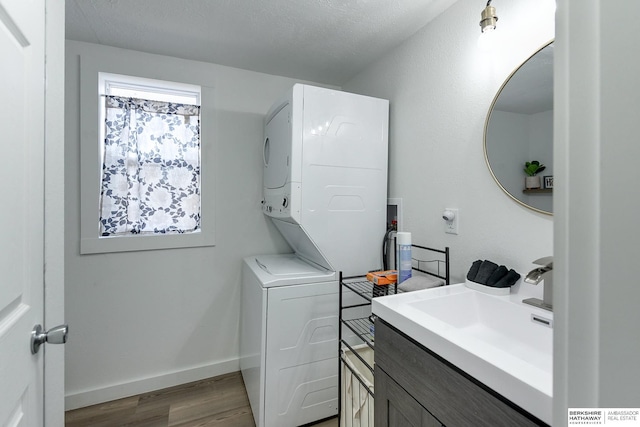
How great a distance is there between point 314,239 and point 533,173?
112 centimetres

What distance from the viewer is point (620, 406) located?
0.96ft

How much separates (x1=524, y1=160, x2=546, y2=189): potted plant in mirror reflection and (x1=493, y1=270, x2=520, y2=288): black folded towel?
14.7 inches

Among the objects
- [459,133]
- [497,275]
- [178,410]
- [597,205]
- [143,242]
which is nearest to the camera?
[597,205]

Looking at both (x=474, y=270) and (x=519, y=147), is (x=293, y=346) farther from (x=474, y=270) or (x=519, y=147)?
(x=519, y=147)

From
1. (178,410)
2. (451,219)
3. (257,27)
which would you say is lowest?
(178,410)

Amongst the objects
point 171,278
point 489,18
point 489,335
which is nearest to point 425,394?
point 489,335

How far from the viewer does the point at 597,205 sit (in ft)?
0.99

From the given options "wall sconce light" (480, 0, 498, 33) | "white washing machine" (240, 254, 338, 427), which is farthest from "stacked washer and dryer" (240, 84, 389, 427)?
"wall sconce light" (480, 0, 498, 33)

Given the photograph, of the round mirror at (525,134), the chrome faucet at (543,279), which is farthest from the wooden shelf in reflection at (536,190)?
the chrome faucet at (543,279)

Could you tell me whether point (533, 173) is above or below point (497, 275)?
above

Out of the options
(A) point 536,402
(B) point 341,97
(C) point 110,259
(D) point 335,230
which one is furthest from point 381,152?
(C) point 110,259

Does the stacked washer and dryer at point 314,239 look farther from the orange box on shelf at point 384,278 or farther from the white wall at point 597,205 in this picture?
the white wall at point 597,205

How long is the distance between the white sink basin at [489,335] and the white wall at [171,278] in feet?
5.07

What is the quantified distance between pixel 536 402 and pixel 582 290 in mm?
407
